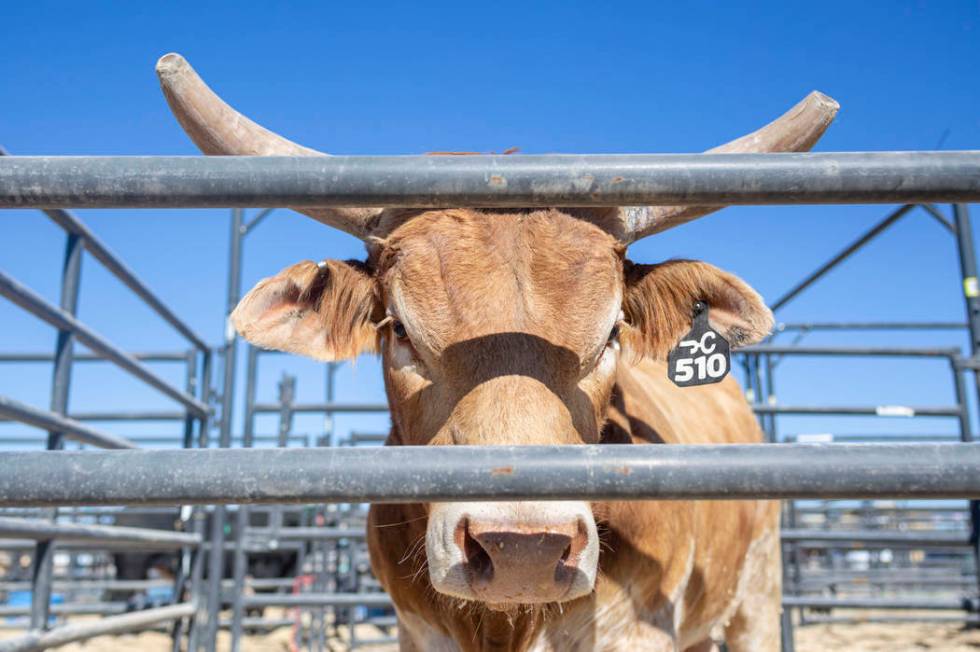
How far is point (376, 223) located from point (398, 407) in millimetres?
616

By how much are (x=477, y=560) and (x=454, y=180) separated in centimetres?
87

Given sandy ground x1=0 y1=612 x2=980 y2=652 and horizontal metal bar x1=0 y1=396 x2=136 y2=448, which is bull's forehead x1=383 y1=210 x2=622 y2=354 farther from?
sandy ground x1=0 y1=612 x2=980 y2=652

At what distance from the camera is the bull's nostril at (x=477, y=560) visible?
1.71 meters

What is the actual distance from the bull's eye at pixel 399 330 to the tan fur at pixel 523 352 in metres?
0.02

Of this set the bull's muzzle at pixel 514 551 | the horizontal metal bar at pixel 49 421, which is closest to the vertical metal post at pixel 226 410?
the horizontal metal bar at pixel 49 421

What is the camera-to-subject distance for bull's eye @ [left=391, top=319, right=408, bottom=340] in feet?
7.74

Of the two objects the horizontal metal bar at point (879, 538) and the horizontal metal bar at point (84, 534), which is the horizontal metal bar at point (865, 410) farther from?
the horizontal metal bar at point (84, 534)

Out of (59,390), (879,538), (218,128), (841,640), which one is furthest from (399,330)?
(841,640)

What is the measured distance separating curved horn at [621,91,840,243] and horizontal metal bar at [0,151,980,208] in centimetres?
141

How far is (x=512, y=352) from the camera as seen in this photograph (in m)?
2.03

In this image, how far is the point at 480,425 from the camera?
1.90 meters

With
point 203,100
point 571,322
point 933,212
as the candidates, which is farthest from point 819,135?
point 933,212

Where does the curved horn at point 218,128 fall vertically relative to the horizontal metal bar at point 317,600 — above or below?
above

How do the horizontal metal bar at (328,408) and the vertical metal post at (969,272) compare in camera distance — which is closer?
the vertical metal post at (969,272)
